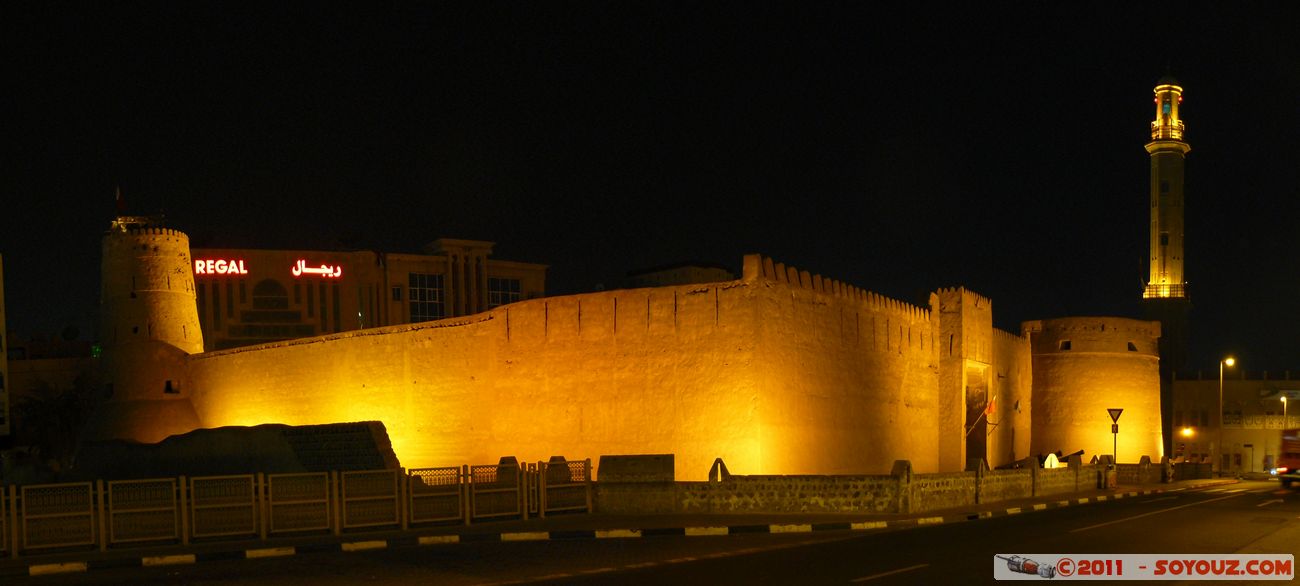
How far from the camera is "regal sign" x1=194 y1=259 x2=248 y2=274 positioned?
198 ft

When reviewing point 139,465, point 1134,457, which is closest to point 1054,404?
point 1134,457

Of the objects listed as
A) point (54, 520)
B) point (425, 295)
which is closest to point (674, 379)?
point (54, 520)

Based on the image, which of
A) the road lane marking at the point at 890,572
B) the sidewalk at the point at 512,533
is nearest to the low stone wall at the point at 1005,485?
the sidewalk at the point at 512,533

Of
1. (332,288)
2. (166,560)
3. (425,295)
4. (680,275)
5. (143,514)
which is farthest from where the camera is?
(425,295)

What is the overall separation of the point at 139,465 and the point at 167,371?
587 inches

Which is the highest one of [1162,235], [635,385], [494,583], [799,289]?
[1162,235]

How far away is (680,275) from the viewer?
5481cm

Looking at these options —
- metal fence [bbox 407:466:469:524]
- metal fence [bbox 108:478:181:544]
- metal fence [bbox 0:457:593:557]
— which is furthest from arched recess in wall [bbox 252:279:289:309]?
metal fence [bbox 108:478:181:544]

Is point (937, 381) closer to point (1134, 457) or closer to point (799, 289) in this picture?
point (799, 289)

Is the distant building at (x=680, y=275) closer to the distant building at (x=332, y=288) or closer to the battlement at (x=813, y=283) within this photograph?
the distant building at (x=332, y=288)

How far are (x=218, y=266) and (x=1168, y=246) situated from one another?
52432 millimetres

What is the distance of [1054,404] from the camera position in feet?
141

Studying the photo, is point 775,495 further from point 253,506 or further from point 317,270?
point 317,270

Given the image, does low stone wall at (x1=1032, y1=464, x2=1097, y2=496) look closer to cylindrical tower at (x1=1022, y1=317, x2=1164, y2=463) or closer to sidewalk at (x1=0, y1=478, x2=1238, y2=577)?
sidewalk at (x1=0, y1=478, x2=1238, y2=577)
